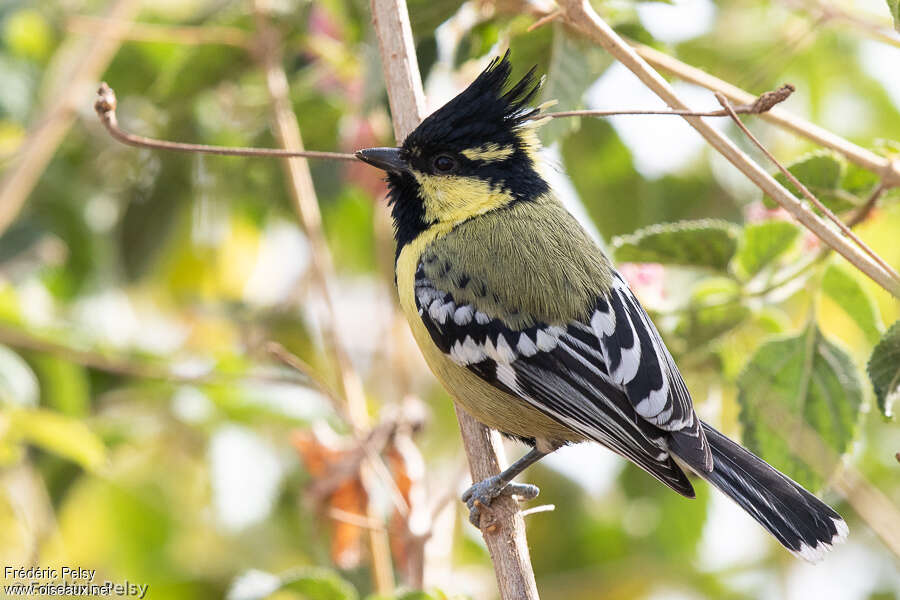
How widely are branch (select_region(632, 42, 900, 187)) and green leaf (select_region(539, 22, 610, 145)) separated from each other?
0.10 metres

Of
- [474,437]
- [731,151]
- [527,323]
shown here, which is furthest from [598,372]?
[731,151]

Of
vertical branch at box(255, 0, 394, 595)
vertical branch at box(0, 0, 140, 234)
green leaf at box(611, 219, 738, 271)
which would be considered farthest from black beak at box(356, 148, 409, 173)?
vertical branch at box(0, 0, 140, 234)

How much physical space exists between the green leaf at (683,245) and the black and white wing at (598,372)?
0.13m

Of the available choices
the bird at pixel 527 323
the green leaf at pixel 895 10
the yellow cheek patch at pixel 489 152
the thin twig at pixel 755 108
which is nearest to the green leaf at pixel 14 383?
the bird at pixel 527 323

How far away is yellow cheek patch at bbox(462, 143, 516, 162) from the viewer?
7.23 feet

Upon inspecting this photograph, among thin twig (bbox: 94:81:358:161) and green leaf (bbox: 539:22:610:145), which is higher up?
green leaf (bbox: 539:22:610:145)

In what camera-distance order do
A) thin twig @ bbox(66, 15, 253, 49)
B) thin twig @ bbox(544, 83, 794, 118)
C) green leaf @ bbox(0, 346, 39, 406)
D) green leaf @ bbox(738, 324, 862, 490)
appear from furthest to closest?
1. thin twig @ bbox(66, 15, 253, 49)
2. green leaf @ bbox(0, 346, 39, 406)
3. green leaf @ bbox(738, 324, 862, 490)
4. thin twig @ bbox(544, 83, 794, 118)

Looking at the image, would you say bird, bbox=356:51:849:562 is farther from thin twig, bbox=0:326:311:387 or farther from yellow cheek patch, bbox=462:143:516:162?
thin twig, bbox=0:326:311:387

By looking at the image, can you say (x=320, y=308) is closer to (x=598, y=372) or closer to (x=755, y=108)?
(x=598, y=372)

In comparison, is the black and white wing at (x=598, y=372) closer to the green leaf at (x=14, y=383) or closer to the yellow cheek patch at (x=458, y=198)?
the yellow cheek patch at (x=458, y=198)

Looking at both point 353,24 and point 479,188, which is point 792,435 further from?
point 353,24

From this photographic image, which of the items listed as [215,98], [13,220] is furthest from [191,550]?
[215,98]

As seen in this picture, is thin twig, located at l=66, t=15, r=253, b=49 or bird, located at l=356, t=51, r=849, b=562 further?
thin twig, located at l=66, t=15, r=253, b=49

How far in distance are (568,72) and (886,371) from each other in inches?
34.6
